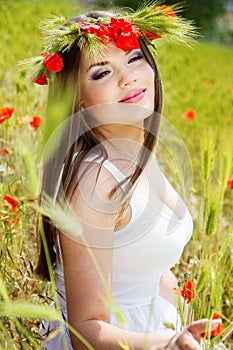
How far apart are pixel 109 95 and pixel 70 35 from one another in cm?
13

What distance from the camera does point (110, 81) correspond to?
1.29 meters

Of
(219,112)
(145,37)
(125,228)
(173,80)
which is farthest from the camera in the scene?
(173,80)

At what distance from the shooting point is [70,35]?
1293 mm

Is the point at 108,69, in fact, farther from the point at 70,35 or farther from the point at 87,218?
the point at 87,218

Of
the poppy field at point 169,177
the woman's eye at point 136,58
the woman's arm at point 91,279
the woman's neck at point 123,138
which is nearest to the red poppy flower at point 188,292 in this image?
the poppy field at point 169,177

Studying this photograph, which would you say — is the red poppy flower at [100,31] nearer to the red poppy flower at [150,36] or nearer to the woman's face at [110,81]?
the woman's face at [110,81]

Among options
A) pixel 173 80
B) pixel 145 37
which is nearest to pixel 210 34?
pixel 173 80

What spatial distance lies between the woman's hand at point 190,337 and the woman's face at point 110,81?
0.48 m

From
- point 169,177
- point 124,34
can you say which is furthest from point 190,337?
point 169,177

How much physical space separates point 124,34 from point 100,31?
0.15ft

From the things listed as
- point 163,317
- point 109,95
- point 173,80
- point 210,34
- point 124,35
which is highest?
point 124,35

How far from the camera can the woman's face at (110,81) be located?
129cm

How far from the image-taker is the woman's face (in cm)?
129

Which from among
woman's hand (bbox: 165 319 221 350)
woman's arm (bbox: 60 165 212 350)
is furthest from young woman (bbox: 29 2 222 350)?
woman's hand (bbox: 165 319 221 350)
